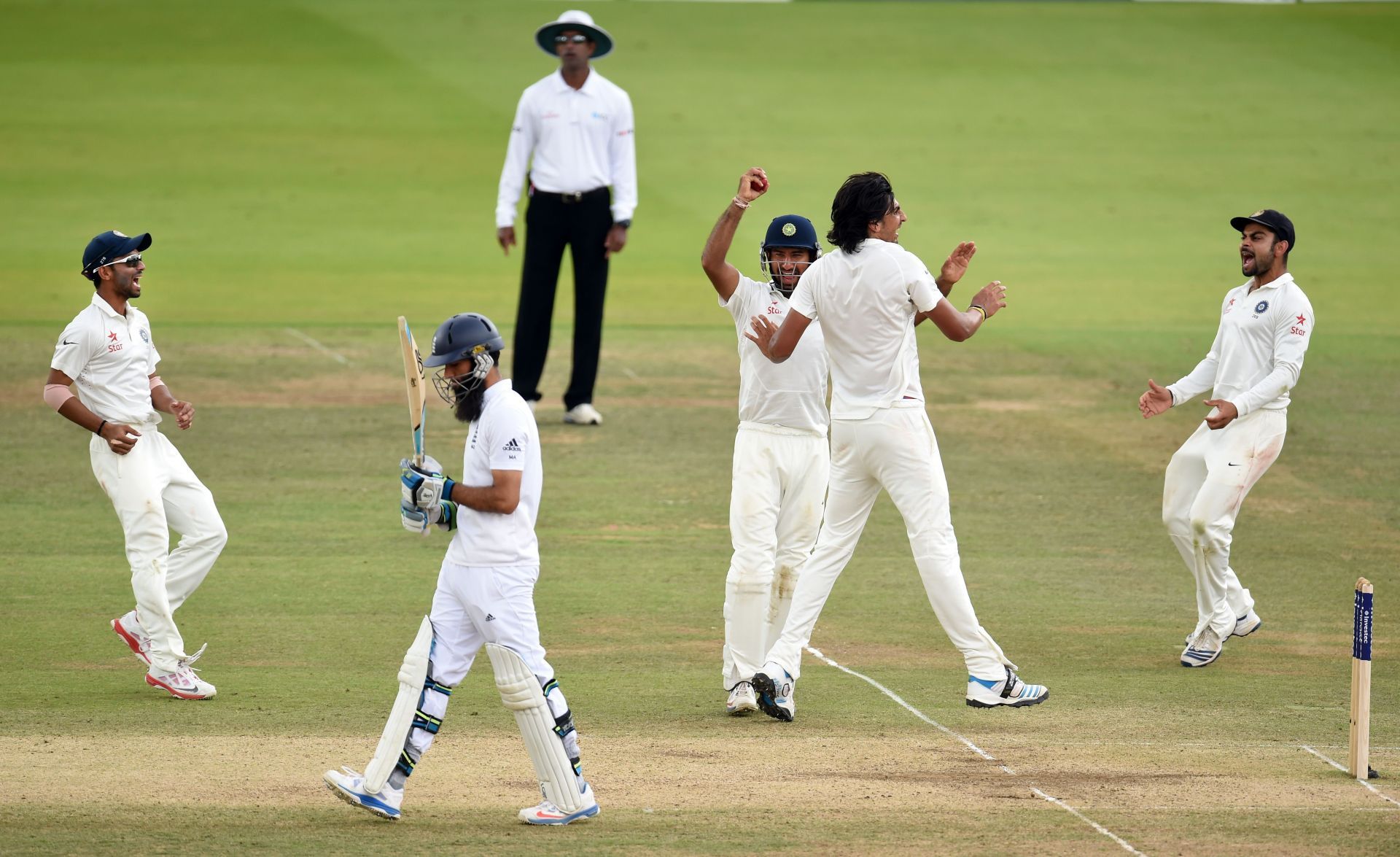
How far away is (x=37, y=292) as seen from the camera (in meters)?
23.7

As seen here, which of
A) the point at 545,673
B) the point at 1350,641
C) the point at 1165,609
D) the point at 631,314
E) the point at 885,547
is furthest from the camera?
the point at 631,314

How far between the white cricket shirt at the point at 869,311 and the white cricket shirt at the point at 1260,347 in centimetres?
207

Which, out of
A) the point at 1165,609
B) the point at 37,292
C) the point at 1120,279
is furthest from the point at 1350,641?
the point at 37,292

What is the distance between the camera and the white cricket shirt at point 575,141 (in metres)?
15.6

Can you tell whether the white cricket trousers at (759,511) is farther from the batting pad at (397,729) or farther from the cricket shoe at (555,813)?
the batting pad at (397,729)

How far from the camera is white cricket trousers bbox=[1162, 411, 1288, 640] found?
32.2 ft

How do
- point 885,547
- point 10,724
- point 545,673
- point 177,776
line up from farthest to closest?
point 885,547
point 10,724
point 177,776
point 545,673

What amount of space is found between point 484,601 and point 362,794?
87 cm

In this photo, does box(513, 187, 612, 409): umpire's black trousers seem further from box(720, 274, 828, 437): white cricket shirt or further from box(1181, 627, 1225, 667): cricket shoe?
box(1181, 627, 1225, 667): cricket shoe

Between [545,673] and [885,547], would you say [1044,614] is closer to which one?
[885,547]

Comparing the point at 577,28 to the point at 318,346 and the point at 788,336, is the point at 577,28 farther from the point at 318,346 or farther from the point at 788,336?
the point at 788,336

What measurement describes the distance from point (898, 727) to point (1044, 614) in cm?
264

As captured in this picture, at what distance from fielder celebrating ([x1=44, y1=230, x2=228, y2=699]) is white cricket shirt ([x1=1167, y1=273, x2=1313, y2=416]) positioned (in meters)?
5.28

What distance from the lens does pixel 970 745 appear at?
8.22 metres
